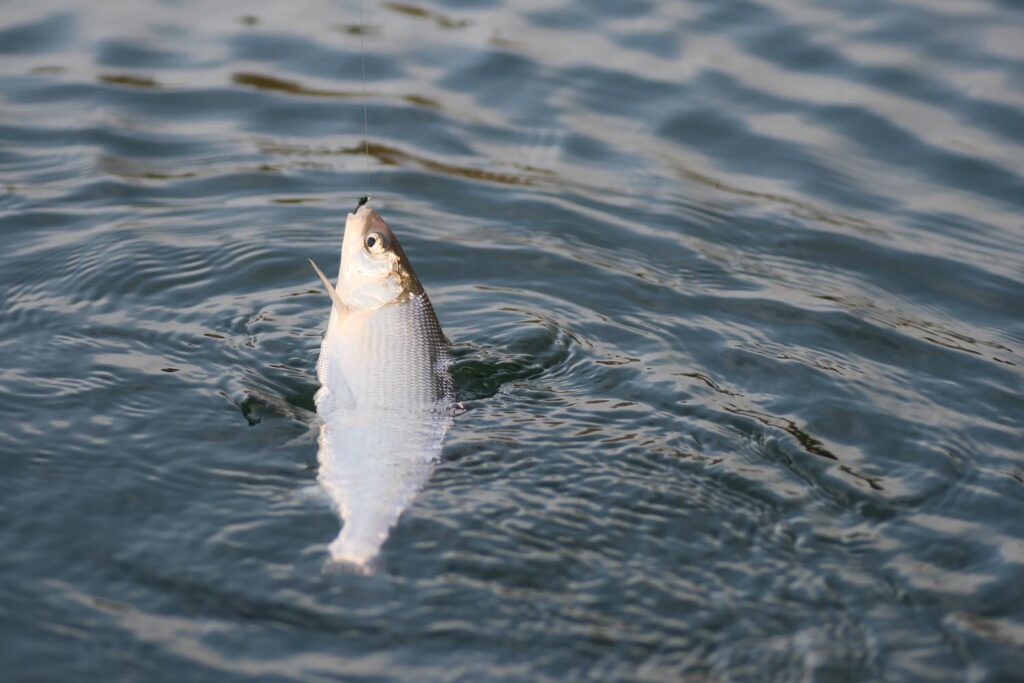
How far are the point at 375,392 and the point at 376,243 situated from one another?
80 centimetres

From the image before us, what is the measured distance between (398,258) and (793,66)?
6.43 m

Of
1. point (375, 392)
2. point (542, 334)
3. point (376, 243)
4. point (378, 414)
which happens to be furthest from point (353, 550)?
point (542, 334)

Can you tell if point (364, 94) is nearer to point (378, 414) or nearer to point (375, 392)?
point (375, 392)

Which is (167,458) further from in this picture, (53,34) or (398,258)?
(53,34)

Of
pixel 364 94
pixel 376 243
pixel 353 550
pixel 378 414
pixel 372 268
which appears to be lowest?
pixel 353 550

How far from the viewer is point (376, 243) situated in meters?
5.71

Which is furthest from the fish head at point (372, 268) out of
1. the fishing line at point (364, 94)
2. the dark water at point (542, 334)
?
the fishing line at point (364, 94)

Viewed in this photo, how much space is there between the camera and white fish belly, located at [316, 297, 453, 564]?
4.66 m

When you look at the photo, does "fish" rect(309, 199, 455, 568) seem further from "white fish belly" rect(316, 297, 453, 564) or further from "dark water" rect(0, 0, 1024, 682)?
"dark water" rect(0, 0, 1024, 682)

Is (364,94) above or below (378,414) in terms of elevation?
above

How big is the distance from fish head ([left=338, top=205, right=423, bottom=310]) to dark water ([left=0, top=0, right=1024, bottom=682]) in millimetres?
602

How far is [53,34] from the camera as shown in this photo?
11297mm

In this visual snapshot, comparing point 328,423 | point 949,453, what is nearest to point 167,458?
point 328,423

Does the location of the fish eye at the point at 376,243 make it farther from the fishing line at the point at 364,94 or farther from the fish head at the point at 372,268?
the fishing line at the point at 364,94
